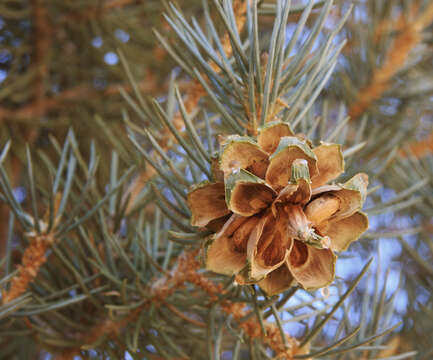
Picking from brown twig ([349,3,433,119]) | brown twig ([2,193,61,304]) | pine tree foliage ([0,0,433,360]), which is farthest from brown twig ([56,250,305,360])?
brown twig ([349,3,433,119])

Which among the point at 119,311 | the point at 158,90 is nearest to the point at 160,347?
the point at 119,311

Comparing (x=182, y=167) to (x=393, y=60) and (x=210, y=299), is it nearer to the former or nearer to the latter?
(x=210, y=299)

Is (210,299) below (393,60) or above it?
below

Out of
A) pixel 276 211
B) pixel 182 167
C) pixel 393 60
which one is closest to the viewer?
pixel 276 211

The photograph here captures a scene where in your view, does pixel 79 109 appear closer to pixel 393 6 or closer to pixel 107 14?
pixel 107 14

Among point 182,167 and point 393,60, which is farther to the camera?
point 393,60

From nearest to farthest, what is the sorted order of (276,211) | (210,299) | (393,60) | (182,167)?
(276,211), (210,299), (182,167), (393,60)

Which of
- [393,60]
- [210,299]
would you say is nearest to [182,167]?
[210,299]

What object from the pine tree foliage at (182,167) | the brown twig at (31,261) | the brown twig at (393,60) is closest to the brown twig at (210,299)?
the pine tree foliage at (182,167)
